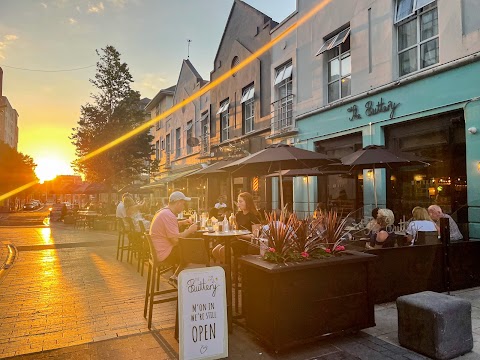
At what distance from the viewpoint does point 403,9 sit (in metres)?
9.94

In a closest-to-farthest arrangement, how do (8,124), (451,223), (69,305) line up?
(69,305) → (451,223) → (8,124)

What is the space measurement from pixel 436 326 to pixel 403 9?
30.8ft

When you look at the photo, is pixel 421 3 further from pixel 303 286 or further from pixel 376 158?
pixel 303 286

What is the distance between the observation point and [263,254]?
13.1ft

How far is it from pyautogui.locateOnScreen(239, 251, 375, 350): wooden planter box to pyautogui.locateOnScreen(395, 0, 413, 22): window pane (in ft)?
28.1

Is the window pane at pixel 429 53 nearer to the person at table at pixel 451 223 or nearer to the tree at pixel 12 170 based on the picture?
the person at table at pixel 451 223

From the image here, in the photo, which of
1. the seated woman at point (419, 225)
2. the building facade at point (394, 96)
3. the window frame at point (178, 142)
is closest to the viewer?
the seated woman at point (419, 225)

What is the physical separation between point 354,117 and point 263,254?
8755 mm

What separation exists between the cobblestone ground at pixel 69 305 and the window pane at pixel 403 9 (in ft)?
32.0

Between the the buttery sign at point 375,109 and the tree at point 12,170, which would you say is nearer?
the the buttery sign at point 375,109

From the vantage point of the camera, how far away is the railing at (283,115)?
15.0 metres

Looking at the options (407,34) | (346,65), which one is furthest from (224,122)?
(407,34)

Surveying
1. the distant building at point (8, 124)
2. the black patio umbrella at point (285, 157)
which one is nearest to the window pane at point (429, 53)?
the black patio umbrella at point (285, 157)

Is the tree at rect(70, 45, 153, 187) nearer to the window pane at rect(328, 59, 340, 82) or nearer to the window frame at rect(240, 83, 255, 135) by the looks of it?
the window frame at rect(240, 83, 255, 135)
